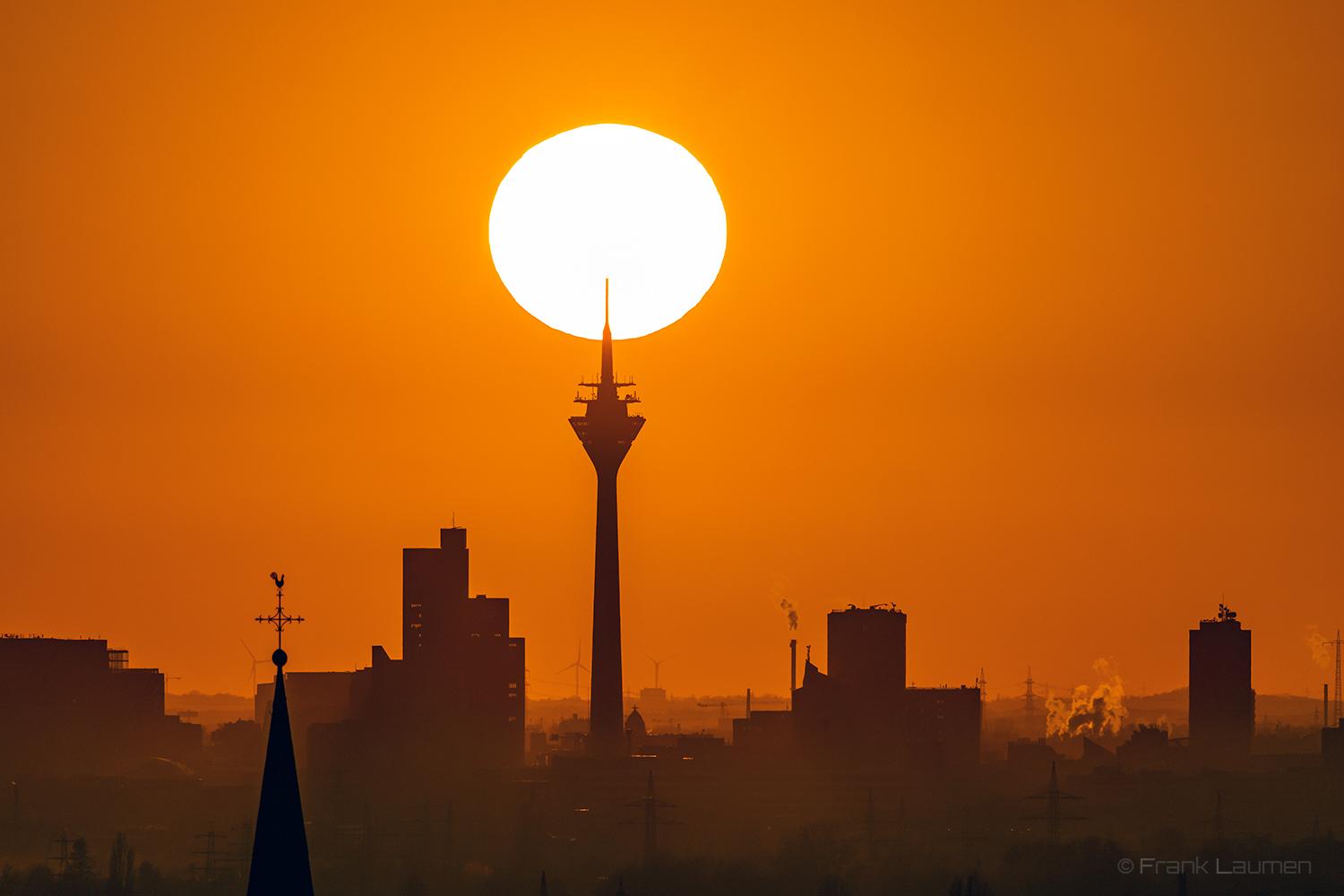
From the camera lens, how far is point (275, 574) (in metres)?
75.6

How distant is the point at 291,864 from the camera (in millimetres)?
75438

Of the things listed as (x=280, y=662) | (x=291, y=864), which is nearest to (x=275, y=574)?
(x=280, y=662)

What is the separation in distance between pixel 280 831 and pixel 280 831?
1.3 inches

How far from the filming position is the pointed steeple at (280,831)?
74.2 metres

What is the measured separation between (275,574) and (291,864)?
10455 millimetres

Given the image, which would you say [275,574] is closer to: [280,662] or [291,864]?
[280,662]

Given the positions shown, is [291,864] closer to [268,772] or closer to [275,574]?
[268,772]

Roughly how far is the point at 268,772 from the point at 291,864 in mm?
3746

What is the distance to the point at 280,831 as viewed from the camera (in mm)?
75125

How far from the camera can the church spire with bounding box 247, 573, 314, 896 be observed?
74.2 metres

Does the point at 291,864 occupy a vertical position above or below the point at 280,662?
below

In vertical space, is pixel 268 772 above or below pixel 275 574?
below

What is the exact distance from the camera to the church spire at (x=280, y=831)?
243 ft

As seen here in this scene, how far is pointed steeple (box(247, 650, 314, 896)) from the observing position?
243ft
